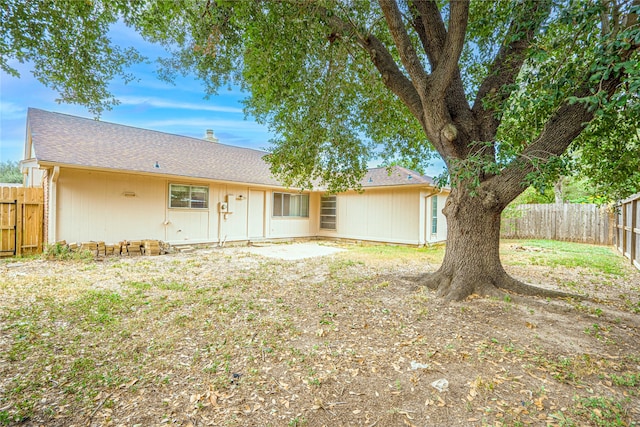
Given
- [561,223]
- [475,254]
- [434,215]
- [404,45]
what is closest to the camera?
[404,45]

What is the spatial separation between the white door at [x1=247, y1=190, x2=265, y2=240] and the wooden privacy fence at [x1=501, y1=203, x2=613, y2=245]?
1052 cm

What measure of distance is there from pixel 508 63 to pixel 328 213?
→ 32.9ft

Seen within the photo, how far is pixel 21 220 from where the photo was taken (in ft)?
26.4

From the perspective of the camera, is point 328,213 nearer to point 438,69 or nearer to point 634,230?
point 634,230

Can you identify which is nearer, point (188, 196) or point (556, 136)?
point (556, 136)

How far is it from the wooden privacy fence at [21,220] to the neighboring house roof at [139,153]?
4.55ft

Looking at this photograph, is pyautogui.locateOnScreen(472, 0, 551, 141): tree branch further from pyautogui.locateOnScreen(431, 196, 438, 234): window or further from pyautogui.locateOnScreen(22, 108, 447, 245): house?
pyautogui.locateOnScreen(431, 196, 438, 234): window

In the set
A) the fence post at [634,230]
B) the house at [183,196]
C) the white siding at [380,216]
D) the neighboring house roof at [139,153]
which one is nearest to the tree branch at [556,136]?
the house at [183,196]

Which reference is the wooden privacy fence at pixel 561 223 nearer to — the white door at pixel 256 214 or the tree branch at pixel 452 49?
the white door at pixel 256 214

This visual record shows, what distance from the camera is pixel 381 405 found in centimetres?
229

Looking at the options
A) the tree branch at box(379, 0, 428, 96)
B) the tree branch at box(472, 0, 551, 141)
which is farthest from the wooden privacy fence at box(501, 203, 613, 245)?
the tree branch at box(379, 0, 428, 96)

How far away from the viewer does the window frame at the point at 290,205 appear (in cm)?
1272

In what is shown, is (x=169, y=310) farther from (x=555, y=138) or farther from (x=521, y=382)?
(x=555, y=138)

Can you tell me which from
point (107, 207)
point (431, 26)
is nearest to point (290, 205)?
point (107, 207)
